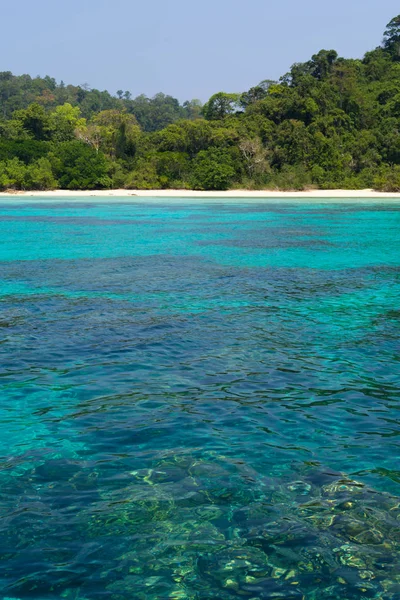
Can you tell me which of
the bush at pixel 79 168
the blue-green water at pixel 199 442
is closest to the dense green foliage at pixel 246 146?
Answer: the bush at pixel 79 168

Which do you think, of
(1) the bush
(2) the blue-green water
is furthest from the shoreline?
(2) the blue-green water

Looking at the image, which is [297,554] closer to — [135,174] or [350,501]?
[350,501]

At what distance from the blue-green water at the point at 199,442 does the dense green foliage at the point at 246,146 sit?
46.8 m

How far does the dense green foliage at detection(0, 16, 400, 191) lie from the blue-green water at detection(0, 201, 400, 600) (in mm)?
46779

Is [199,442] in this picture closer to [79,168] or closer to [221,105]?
[79,168]

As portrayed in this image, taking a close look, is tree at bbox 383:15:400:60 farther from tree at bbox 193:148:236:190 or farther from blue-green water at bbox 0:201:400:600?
blue-green water at bbox 0:201:400:600

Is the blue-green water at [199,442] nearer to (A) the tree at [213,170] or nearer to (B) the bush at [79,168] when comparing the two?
(A) the tree at [213,170]

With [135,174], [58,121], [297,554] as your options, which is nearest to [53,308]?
[297,554]

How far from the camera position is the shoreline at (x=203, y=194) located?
53281 millimetres

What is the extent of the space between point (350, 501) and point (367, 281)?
32.5 ft

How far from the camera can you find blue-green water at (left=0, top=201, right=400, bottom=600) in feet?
11.4

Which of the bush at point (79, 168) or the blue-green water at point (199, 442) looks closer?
the blue-green water at point (199, 442)

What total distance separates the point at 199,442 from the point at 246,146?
56.2 metres

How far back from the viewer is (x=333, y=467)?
463 cm
